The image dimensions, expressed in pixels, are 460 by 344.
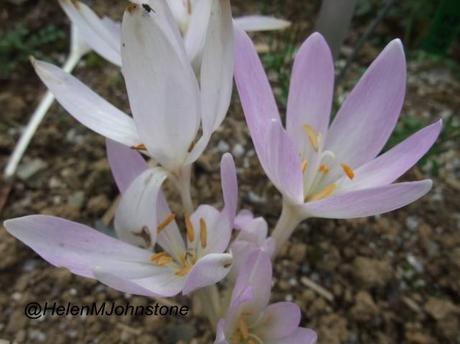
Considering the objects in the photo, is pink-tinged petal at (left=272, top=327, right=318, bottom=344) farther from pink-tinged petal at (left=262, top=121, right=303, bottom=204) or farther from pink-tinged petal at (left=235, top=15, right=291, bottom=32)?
pink-tinged petal at (left=235, top=15, right=291, bottom=32)

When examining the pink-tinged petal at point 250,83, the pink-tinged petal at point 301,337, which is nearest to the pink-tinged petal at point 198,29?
the pink-tinged petal at point 250,83

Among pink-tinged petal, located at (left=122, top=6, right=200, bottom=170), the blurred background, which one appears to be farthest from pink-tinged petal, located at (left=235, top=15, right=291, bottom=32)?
pink-tinged petal, located at (left=122, top=6, right=200, bottom=170)

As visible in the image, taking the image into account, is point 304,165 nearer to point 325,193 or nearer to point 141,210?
point 325,193

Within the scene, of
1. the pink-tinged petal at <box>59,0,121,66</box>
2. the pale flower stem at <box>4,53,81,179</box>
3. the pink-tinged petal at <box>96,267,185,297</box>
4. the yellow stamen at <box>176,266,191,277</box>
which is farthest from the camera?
the pale flower stem at <box>4,53,81,179</box>

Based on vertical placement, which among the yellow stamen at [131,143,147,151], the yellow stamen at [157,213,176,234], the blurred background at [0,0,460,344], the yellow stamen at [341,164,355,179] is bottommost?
the blurred background at [0,0,460,344]

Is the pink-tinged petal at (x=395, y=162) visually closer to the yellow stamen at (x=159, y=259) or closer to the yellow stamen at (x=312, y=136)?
the yellow stamen at (x=312, y=136)

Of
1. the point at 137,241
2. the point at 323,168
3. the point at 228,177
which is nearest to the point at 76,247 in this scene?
the point at 137,241

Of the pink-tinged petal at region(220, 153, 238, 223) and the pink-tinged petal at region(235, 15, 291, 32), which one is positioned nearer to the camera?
the pink-tinged petal at region(220, 153, 238, 223)

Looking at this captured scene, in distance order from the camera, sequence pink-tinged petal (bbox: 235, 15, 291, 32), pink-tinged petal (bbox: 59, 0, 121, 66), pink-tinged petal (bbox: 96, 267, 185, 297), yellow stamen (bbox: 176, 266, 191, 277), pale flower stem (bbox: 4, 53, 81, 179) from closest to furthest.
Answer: pink-tinged petal (bbox: 96, 267, 185, 297) → yellow stamen (bbox: 176, 266, 191, 277) → pink-tinged petal (bbox: 59, 0, 121, 66) → pink-tinged petal (bbox: 235, 15, 291, 32) → pale flower stem (bbox: 4, 53, 81, 179)
